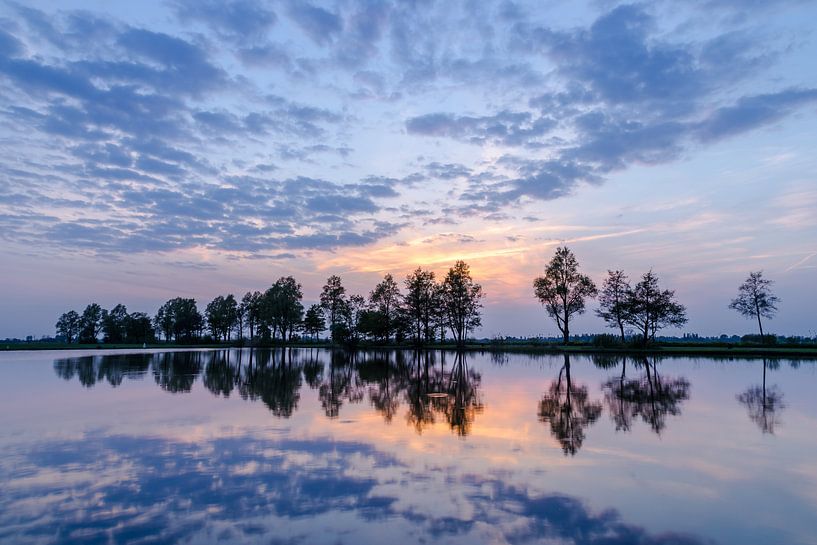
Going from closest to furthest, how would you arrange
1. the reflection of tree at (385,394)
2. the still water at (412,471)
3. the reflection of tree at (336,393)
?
the still water at (412,471), the reflection of tree at (385,394), the reflection of tree at (336,393)

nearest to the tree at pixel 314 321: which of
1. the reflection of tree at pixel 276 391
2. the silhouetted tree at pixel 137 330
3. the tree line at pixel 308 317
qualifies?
the tree line at pixel 308 317

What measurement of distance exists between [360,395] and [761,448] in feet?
51.1

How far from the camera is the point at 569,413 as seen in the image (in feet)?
57.9

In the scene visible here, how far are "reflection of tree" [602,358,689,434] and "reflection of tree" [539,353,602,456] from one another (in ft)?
2.80

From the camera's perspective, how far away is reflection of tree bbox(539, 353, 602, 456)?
43.9 ft

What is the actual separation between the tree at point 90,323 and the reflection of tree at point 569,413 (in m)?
153

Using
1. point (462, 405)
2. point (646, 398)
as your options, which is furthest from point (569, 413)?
point (646, 398)

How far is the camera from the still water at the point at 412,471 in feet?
24.4

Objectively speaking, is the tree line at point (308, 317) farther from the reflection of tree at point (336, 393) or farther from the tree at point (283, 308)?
the reflection of tree at point (336, 393)

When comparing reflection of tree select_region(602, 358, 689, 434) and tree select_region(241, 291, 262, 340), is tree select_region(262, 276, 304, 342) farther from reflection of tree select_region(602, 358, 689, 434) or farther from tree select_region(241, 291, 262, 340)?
reflection of tree select_region(602, 358, 689, 434)

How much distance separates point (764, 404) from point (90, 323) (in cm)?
16284

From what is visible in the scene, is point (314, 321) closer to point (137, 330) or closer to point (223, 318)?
point (223, 318)

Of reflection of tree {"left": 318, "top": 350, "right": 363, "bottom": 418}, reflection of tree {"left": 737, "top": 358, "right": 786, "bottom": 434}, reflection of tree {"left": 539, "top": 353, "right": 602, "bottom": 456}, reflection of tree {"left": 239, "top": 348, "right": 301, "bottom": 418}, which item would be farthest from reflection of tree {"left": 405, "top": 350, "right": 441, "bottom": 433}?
reflection of tree {"left": 737, "top": 358, "right": 786, "bottom": 434}

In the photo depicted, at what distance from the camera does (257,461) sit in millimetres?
11117
